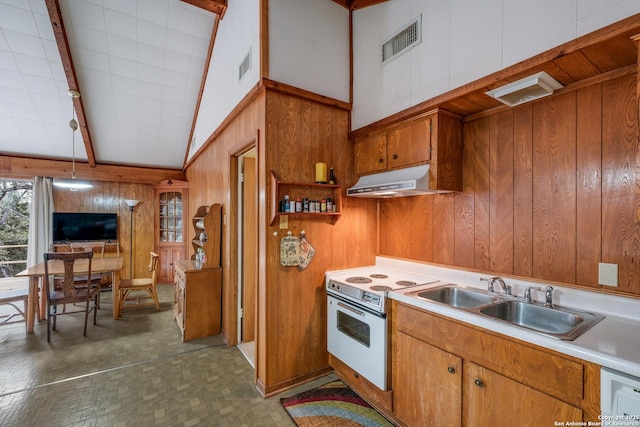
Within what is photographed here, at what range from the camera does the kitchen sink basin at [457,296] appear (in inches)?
81.0

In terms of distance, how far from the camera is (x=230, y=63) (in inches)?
131

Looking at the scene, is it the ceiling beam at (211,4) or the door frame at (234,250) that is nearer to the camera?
the door frame at (234,250)

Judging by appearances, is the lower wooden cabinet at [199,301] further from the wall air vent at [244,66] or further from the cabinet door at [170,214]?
the cabinet door at [170,214]

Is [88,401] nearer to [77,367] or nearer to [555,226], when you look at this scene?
[77,367]

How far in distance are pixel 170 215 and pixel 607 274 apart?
22.6 ft

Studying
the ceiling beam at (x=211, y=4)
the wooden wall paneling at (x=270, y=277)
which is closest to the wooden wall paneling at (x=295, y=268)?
the wooden wall paneling at (x=270, y=277)

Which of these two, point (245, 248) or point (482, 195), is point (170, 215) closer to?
point (245, 248)

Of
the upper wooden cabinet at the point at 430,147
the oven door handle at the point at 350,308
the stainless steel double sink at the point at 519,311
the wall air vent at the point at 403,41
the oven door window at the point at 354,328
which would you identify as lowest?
the oven door window at the point at 354,328

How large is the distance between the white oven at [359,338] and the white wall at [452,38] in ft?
5.54

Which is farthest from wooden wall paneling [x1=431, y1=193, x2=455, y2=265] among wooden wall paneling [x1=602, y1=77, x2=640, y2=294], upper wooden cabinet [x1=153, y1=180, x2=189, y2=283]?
upper wooden cabinet [x1=153, y1=180, x2=189, y2=283]

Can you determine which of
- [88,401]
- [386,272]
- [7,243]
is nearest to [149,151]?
[7,243]

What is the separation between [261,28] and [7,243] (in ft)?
25.3

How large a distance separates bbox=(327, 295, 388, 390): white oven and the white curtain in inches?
236

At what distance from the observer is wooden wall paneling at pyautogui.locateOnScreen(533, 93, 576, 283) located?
69.2 inches
